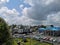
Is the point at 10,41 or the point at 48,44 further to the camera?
the point at 48,44

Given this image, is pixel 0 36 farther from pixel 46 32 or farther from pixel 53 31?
pixel 46 32

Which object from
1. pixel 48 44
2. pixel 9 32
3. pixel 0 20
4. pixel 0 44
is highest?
pixel 0 20

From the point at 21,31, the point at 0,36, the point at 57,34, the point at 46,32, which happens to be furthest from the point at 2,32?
the point at 21,31

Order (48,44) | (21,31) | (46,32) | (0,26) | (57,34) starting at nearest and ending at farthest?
(0,26) → (48,44) → (57,34) → (46,32) → (21,31)

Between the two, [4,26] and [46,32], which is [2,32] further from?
[46,32]

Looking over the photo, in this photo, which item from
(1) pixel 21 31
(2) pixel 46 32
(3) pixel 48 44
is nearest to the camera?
(3) pixel 48 44

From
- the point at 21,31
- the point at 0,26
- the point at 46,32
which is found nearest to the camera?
the point at 0,26

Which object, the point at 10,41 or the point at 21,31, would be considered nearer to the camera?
the point at 10,41

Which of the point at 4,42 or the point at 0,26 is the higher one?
the point at 0,26

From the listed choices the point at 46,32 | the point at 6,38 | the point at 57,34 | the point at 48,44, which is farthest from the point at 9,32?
the point at 46,32
